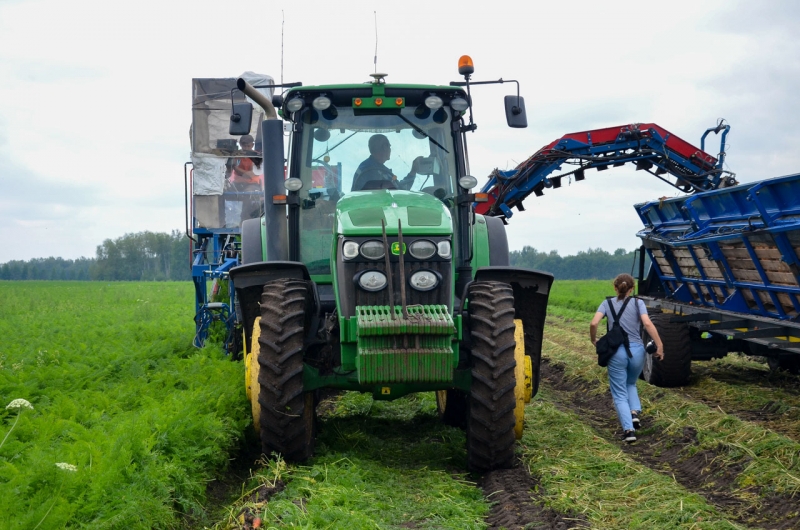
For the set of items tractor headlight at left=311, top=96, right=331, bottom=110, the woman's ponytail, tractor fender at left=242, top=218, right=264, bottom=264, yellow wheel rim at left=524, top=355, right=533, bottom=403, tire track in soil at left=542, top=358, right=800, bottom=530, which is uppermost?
tractor headlight at left=311, top=96, right=331, bottom=110

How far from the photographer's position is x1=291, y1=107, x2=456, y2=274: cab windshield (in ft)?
24.7

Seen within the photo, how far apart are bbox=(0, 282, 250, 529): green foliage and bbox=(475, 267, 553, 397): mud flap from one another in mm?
2448

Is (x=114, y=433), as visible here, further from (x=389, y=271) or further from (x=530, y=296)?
(x=530, y=296)

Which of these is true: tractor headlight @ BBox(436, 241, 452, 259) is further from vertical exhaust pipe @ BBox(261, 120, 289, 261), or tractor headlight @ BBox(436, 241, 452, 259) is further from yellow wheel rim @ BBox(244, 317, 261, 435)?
vertical exhaust pipe @ BBox(261, 120, 289, 261)

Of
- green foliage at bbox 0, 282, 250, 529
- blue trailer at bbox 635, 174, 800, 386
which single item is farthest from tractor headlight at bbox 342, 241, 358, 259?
blue trailer at bbox 635, 174, 800, 386

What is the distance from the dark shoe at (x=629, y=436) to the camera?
8.09 m

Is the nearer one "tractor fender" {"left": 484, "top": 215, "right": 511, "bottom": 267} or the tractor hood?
the tractor hood

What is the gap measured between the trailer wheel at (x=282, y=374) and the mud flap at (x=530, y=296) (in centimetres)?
156

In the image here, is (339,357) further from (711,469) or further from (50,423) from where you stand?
(711,469)

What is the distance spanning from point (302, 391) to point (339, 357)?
1.39 ft

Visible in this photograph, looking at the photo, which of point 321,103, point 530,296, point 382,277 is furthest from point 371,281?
point 321,103

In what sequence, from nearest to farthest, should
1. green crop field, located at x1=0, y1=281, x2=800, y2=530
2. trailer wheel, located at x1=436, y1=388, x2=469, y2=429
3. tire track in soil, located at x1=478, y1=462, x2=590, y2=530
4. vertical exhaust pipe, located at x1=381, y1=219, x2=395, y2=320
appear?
green crop field, located at x1=0, y1=281, x2=800, y2=530
tire track in soil, located at x1=478, y1=462, x2=590, y2=530
vertical exhaust pipe, located at x1=381, y1=219, x2=395, y2=320
trailer wheel, located at x1=436, y1=388, x2=469, y2=429

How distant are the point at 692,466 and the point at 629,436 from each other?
1.01 meters

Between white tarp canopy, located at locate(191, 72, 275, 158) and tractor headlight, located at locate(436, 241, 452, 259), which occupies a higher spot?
white tarp canopy, located at locate(191, 72, 275, 158)
